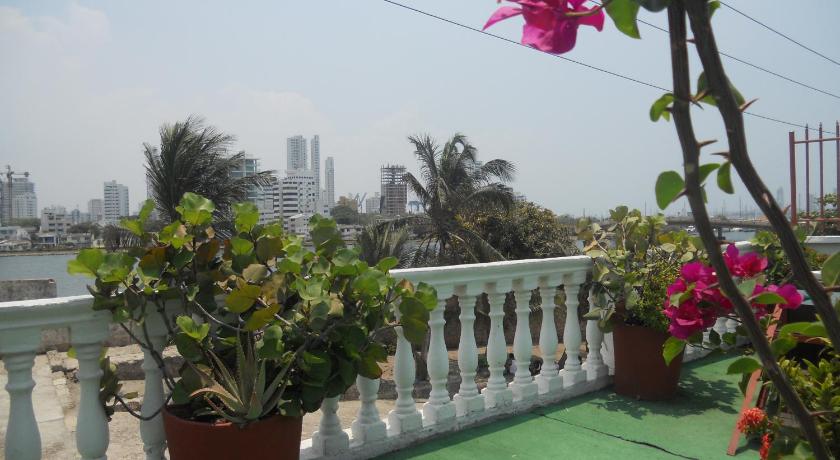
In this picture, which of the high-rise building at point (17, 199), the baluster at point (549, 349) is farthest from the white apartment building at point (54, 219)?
the baluster at point (549, 349)

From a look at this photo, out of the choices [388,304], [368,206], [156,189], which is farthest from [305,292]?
[368,206]

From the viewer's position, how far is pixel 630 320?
3434mm

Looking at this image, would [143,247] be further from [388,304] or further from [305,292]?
[388,304]

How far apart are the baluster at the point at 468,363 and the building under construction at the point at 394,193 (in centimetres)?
1761

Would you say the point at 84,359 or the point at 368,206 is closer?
the point at 84,359

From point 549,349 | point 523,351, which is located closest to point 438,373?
point 523,351

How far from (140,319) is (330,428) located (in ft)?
3.09

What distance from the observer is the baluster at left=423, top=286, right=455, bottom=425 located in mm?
2912

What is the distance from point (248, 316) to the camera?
7.10 ft

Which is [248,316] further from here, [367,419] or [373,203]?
[373,203]

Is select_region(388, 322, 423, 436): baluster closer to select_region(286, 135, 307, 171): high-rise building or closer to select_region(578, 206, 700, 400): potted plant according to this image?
select_region(578, 206, 700, 400): potted plant

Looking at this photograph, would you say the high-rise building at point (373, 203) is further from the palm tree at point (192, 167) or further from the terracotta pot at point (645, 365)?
the terracotta pot at point (645, 365)

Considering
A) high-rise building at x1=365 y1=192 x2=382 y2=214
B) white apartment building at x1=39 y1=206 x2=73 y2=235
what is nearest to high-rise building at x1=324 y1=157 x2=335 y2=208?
high-rise building at x1=365 y1=192 x2=382 y2=214

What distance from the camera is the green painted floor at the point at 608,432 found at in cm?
271
